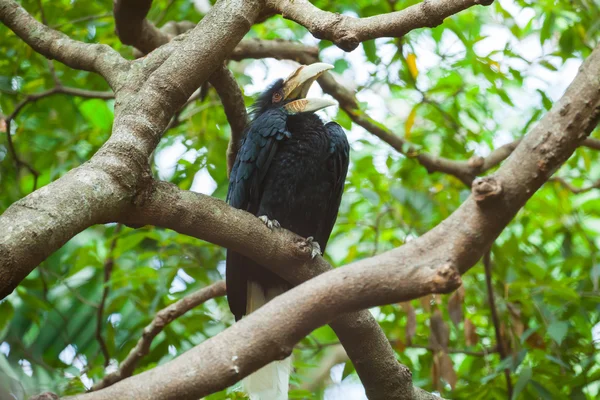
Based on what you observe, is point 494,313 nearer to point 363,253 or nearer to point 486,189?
point 363,253

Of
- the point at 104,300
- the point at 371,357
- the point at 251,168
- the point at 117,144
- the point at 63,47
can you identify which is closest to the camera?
the point at 117,144

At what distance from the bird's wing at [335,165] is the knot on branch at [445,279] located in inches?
97.1

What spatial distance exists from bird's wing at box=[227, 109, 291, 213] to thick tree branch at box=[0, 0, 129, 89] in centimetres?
100

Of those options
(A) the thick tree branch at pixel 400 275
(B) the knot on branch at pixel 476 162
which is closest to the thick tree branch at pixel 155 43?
(B) the knot on branch at pixel 476 162

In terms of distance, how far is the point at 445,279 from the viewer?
1.89m

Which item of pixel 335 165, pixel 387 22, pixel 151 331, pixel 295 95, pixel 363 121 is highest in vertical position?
pixel 363 121

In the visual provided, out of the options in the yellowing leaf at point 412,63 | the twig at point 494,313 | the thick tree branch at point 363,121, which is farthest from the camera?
the yellowing leaf at point 412,63

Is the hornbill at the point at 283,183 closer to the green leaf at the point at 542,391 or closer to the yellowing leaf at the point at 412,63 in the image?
the yellowing leaf at the point at 412,63

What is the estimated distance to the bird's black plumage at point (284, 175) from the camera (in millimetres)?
4152

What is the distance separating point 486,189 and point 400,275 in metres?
0.34

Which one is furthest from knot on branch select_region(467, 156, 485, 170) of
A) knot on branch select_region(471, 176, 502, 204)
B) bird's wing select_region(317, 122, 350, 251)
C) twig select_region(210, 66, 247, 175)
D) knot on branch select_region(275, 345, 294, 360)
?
knot on branch select_region(275, 345, 294, 360)

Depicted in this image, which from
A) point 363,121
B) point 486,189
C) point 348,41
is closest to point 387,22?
point 348,41

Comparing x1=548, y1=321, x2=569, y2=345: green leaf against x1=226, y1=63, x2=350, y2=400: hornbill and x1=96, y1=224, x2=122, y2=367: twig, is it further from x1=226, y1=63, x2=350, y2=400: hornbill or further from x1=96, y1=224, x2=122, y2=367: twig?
x1=96, y1=224, x2=122, y2=367: twig

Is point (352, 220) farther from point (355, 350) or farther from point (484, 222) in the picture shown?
point (484, 222)
